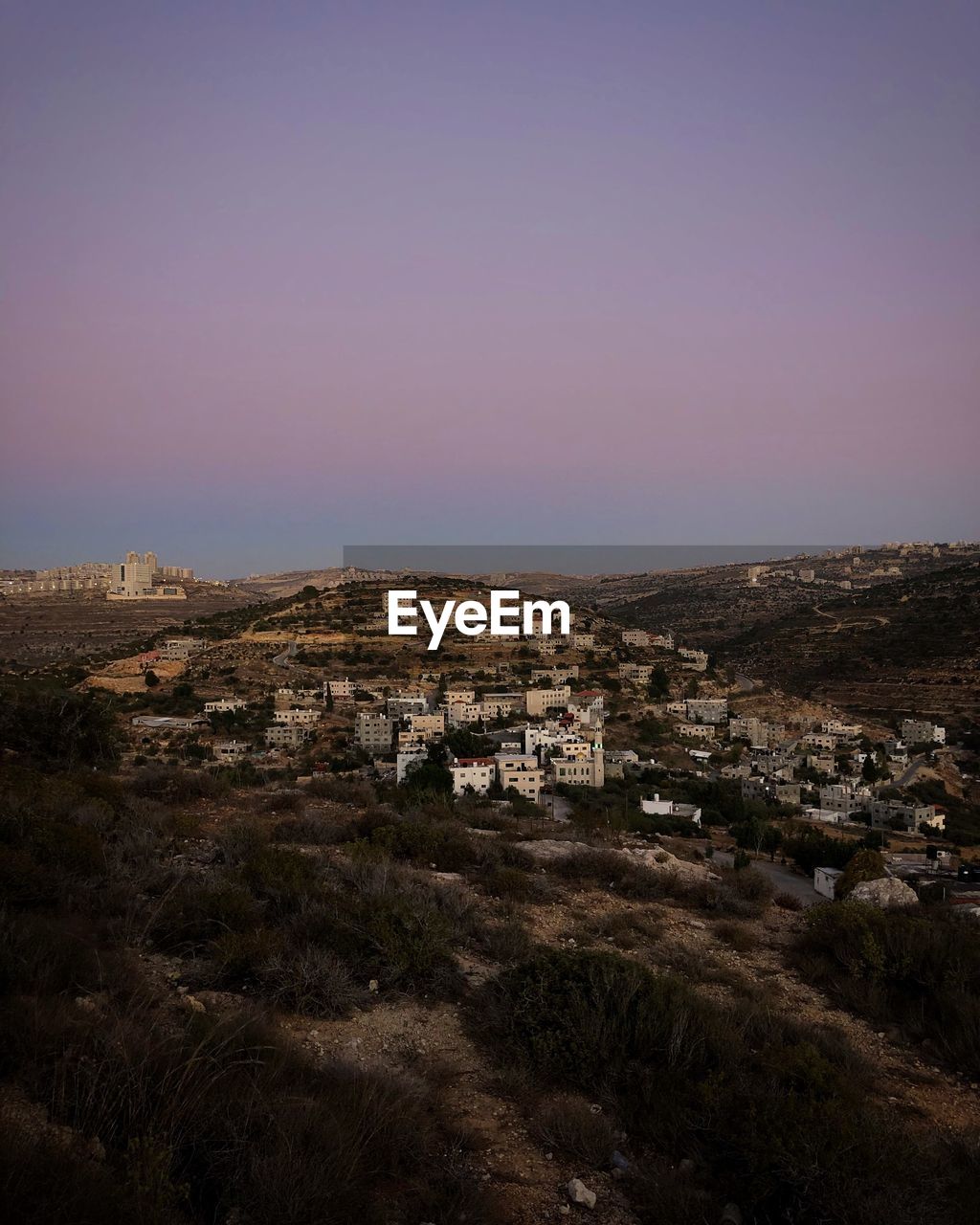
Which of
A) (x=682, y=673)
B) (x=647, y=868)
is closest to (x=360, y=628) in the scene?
(x=682, y=673)

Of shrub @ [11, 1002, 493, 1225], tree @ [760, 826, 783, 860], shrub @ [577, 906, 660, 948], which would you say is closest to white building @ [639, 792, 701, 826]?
tree @ [760, 826, 783, 860]

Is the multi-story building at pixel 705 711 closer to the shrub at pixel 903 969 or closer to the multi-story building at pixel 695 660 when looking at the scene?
the multi-story building at pixel 695 660

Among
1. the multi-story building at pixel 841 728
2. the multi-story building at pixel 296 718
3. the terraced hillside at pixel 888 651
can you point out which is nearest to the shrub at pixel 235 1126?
the multi-story building at pixel 296 718

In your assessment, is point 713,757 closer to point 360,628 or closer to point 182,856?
point 360,628

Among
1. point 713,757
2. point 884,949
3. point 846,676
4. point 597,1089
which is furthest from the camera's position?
point 846,676

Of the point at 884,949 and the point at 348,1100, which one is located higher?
the point at 348,1100

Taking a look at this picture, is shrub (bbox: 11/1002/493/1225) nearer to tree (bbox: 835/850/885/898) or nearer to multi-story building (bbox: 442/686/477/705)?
tree (bbox: 835/850/885/898)

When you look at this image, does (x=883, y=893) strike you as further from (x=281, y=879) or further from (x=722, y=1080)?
(x=281, y=879)
